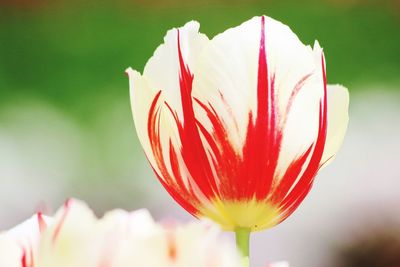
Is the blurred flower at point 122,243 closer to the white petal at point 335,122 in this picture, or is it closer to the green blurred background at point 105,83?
the white petal at point 335,122

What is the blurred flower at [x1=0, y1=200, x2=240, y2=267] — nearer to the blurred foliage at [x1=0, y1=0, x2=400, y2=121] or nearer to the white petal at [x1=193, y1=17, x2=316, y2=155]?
the white petal at [x1=193, y1=17, x2=316, y2=155]

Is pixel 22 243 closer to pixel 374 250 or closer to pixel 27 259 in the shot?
pixel 27 259

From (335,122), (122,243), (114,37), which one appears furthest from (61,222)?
(114,37)

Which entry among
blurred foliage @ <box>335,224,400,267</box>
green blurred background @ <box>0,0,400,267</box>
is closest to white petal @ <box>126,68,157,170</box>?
green blurred background @ <box>0,0,400,267</box>

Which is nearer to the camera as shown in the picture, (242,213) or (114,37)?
(242,213)

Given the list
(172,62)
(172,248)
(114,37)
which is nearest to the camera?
(172,248)

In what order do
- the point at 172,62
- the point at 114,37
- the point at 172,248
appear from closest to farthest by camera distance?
1. the point at 172,248
2. the point at 172,62
3. the point at 114,37

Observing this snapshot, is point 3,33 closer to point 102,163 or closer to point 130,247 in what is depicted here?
point 102,163
